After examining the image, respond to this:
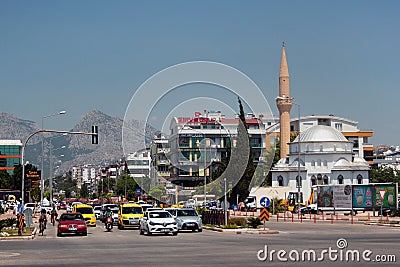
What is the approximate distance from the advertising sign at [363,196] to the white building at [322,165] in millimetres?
42046

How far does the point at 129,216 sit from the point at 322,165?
221 feet

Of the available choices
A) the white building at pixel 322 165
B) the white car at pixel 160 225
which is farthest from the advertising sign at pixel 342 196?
the white building at pixel 322 165

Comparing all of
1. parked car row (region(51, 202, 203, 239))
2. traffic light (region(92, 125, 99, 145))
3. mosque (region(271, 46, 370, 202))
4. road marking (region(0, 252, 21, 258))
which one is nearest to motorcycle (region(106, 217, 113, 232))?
parked car row (region(51, 202, 203, 239))

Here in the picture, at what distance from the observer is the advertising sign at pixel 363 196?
214 feet

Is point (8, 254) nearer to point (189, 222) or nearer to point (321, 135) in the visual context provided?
point (189, 222)

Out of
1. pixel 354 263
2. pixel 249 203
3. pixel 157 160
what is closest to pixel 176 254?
pixel 354 263

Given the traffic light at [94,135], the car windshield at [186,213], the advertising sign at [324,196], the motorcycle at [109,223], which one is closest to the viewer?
the car windshield at [186,213]

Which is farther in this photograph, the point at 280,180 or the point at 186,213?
the point at 280,180

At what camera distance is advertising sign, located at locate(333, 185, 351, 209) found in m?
68.3

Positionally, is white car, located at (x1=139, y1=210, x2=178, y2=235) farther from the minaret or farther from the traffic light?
the minaret

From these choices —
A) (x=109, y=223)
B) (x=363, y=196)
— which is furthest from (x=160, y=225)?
(x=363, y=196)

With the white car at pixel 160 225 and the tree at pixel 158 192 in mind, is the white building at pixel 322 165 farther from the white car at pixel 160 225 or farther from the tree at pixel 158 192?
the white car at pixel 160 225

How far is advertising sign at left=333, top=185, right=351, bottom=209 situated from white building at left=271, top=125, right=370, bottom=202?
3789 centimetres

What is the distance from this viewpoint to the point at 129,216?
1877 inches
